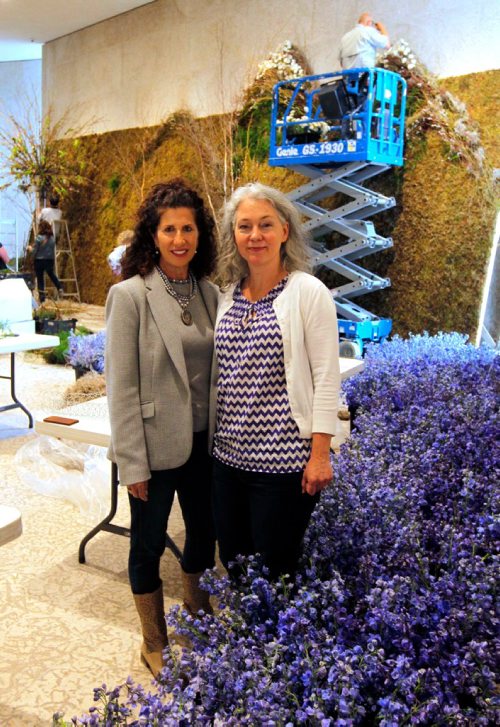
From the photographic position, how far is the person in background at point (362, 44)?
285 inches

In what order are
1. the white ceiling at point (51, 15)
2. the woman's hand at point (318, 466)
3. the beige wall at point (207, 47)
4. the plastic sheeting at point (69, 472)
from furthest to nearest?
the white ceiling at point (51, 15)
the beige wall at point (207, 47)
the plastic sheeting at point (69, 472)
the woman's hand at point (318, 466)

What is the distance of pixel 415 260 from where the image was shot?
816 cm

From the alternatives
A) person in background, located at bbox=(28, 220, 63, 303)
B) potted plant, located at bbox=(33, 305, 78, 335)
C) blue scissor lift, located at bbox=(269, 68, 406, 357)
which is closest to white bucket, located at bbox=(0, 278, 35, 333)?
potted plant, located at bbox=(33, 305, 78, 335)

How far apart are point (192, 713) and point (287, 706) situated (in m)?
0.23

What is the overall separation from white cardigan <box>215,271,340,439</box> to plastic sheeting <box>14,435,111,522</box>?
221 centimetres

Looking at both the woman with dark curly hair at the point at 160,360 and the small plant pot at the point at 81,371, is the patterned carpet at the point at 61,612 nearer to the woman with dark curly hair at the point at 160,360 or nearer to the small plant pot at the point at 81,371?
the woman with dark curly hair at the point at 160,360

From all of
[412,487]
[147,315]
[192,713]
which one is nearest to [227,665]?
[192,713]

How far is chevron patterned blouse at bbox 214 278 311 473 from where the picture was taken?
1.93 meters

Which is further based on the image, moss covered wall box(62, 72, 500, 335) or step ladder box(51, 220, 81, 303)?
step ladder box(51, 220, 81, 303)

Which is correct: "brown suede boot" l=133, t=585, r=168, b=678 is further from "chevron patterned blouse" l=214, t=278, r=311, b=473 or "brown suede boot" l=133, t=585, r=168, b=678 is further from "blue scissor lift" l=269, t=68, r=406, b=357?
"blue scissor lift" l=269, t=68, r=406, b=357

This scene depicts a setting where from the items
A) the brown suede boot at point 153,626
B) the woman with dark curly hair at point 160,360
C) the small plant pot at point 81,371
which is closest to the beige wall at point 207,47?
the small plant pot at point 81,371

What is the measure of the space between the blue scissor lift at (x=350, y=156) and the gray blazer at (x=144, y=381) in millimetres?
4974

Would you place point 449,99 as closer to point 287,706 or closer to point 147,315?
point 147,315

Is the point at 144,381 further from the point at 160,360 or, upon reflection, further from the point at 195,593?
the point at 195,593
